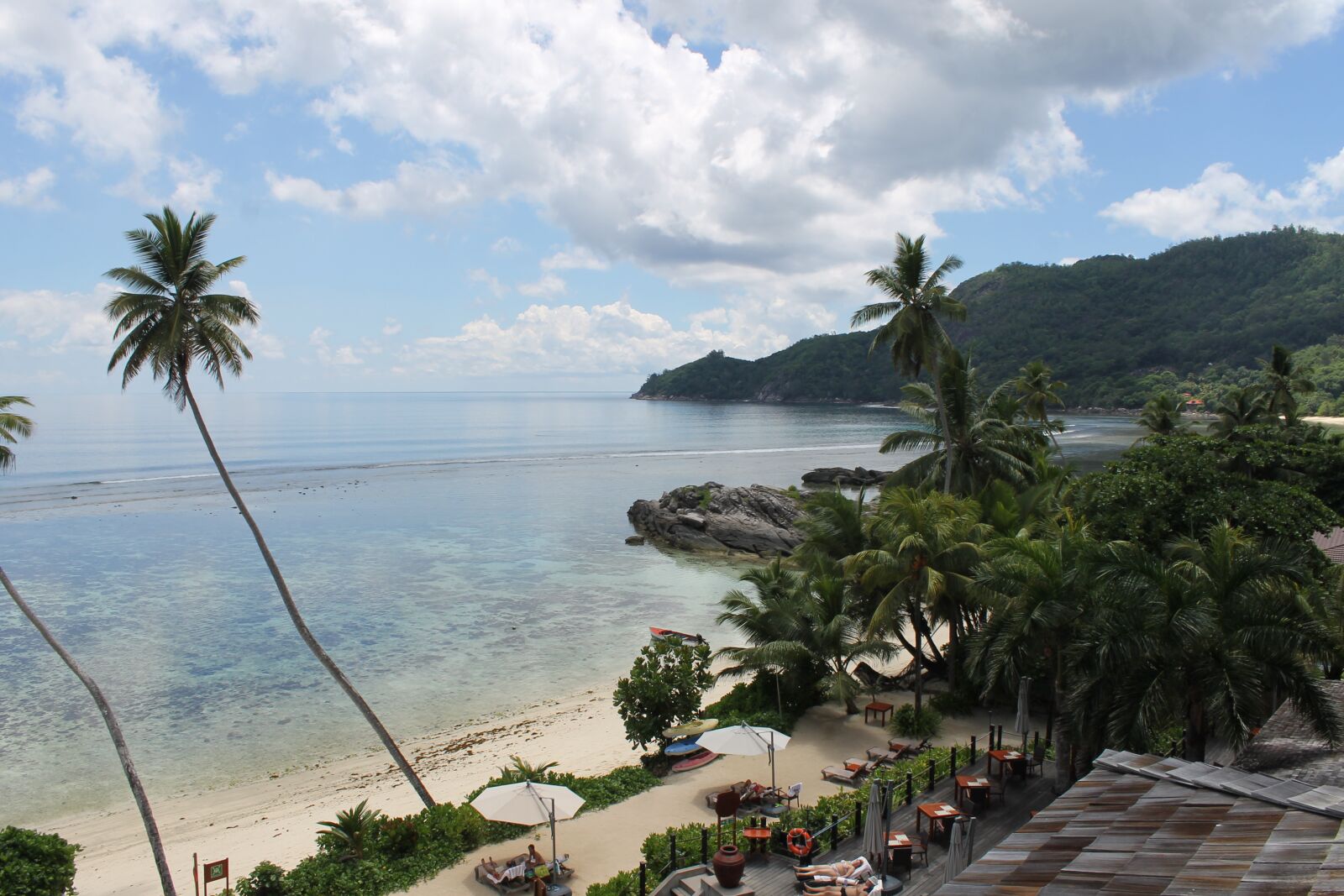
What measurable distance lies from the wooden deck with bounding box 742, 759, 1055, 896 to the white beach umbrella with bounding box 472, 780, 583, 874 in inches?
109

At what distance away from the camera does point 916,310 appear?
89.2ft

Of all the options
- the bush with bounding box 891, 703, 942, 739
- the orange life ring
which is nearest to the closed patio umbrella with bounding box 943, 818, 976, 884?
the orange life ring

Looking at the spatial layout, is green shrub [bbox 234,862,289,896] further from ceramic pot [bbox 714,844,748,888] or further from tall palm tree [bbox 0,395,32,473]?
tall palm tree [bbox 0,395,32,473]

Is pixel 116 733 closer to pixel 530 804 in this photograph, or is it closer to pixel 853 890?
pixel 530 804

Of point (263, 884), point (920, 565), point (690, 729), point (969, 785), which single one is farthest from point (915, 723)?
point (263, 884)

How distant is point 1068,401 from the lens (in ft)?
561

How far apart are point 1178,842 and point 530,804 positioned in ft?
28.4

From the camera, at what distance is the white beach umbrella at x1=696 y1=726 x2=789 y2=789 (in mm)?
13867

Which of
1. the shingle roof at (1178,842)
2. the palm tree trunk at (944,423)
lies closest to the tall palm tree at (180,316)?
the shingle roof at (1178,842)

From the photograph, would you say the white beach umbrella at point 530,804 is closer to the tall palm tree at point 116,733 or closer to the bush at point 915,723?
the tall palm tree at point 116,733

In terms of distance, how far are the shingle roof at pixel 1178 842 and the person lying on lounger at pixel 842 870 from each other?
4.08 metres

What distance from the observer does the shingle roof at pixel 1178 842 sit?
17.4 feet

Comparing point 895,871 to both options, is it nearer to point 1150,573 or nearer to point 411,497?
point 1150,573

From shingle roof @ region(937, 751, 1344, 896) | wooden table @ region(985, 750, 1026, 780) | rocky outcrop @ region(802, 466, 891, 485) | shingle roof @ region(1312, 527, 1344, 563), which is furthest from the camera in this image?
rocky outcrop @ region(802, 466, 891, 485)
